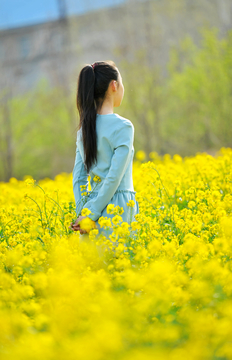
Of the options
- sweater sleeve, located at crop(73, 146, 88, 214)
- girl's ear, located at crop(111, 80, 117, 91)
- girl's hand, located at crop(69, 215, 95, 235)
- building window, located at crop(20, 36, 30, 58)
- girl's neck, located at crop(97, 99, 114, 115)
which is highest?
building window, located at crop(20, 36, 30, 58)

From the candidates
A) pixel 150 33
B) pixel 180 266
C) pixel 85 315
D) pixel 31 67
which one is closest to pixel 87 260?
pixel 180 266

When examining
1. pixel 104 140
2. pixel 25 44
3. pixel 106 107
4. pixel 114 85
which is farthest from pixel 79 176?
pixel 25 44

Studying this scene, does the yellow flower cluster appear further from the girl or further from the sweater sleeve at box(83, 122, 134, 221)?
the sweater sleeve at box(83, 122, 134, 221)

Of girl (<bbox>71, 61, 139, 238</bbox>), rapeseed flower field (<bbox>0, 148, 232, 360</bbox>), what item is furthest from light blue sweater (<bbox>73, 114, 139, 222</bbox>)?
rapeseed flower field (<bbox>0, 148, 232, 360</bbox>)

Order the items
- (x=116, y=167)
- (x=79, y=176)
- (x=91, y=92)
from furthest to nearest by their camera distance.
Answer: (x=79, y=176) → (x=91, y=92) → (x=116, y=167)

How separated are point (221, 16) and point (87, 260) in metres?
15.3

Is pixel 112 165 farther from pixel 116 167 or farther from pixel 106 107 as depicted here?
pixel 106 107

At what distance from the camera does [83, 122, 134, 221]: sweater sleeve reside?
8.13 feet

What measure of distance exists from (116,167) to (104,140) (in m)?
0.24

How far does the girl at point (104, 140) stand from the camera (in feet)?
8.22

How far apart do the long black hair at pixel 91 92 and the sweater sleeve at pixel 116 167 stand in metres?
0.17

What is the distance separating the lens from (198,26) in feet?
54.6

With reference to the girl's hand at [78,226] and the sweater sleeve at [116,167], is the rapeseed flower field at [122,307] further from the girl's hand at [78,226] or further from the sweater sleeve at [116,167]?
the sweater sleeve at [116,167]

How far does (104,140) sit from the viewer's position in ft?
8.54
